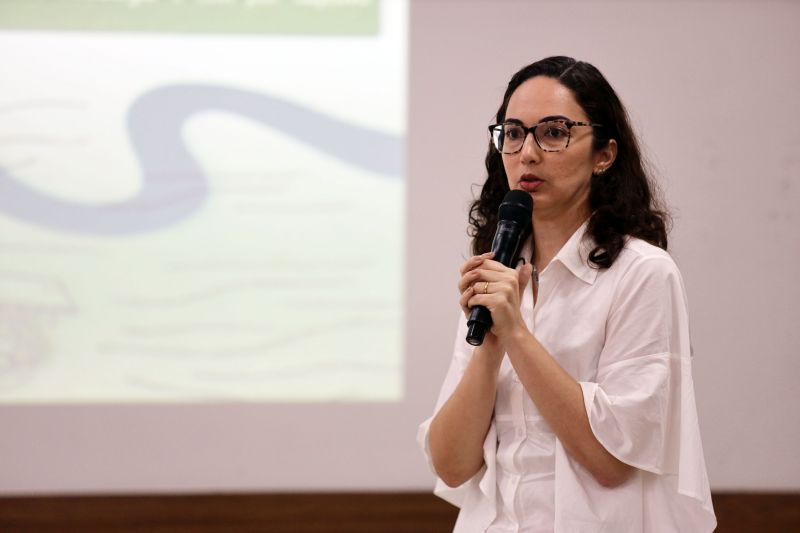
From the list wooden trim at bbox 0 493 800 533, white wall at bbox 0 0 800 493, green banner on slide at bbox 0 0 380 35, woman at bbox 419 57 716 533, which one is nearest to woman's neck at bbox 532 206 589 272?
woman at bbox 419 57 716 533

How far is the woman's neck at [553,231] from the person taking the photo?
1.46m

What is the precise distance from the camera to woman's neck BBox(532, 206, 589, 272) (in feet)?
4.79

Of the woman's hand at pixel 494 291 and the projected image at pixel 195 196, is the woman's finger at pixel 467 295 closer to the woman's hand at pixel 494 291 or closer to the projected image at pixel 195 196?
the woman's hand at pixel 494 291

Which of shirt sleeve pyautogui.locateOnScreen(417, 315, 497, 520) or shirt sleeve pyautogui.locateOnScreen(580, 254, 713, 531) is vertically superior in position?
shirt sleeve pyautogui.locateOnScreen(580, 254, 713, 531)

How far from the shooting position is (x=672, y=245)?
3.69m

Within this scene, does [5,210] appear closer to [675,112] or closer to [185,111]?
[185,111]

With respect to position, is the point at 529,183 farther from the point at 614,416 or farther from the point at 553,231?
the point at 614,416

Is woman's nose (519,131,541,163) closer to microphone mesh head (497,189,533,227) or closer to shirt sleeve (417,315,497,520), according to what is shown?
microphone mesh head (497,189,533,227)

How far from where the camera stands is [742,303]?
3691 mm

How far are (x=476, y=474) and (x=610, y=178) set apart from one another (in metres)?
0.55

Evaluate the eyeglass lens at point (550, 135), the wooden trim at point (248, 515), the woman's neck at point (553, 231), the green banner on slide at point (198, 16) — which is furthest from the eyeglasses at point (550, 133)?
the wooden trim at point (248, 515)

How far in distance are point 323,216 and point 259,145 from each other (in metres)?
0.39

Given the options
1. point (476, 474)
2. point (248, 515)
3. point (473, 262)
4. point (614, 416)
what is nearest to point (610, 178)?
point (473, 262)

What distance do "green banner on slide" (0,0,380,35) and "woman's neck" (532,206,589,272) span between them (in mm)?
2258
